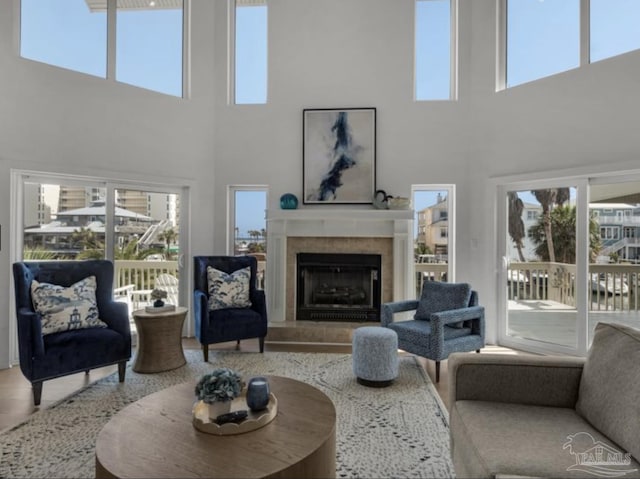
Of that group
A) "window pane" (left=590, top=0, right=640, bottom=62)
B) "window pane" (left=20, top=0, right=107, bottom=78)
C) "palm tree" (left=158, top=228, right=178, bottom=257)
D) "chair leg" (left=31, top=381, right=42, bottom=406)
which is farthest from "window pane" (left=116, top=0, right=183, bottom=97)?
"window pane" (left=590, top=0, right=640, bottom=62)

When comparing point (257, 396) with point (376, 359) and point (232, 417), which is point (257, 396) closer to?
point (232, 417)

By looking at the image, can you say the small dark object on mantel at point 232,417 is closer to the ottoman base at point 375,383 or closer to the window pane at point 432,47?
the ottoman base at point 375,383

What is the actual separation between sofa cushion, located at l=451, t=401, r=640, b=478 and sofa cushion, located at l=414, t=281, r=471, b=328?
197 cm

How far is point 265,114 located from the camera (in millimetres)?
5000

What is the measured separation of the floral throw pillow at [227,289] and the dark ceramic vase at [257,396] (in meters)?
2.31

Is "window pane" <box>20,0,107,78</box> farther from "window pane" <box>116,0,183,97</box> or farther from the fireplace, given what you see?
the fireplace

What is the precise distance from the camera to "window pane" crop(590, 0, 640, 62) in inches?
136

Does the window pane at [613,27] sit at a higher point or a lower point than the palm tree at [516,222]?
higher

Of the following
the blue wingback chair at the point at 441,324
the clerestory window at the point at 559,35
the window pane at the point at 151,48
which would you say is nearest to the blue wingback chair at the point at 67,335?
the window pane at the point at 151,48

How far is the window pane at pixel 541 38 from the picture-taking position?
390 cm

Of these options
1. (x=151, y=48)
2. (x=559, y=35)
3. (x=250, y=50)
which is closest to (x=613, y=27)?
(x=559, y=35)

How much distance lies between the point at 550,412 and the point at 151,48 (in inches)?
211

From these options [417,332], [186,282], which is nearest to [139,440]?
[417,332]

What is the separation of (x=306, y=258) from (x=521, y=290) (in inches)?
103
